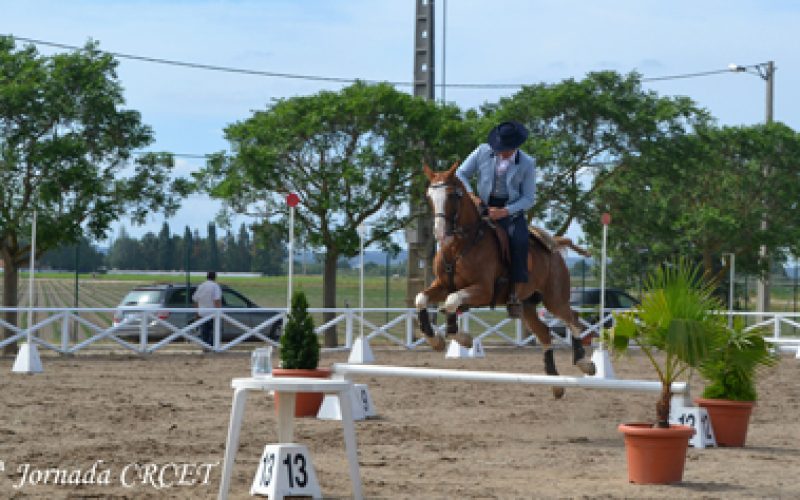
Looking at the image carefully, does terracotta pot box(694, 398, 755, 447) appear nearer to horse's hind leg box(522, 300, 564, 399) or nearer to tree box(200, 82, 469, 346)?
horse's hind leg box(522, 300, 564, 399)

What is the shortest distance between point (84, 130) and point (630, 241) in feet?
56.8

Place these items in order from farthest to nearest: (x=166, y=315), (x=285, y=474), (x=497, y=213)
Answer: (x=166, y=315) → (x=497, y=213) → (x=285, y=474)

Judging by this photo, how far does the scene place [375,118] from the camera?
1116 inches

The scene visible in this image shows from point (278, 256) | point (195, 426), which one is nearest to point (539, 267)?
point (195, 426)

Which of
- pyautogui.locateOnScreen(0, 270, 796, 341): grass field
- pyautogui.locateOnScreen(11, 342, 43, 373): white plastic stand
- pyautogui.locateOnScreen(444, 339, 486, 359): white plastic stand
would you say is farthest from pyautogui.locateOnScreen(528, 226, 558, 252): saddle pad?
pyautogui.locateOnScreen(0, 270, 796, 341): grass field

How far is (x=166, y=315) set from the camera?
86.5 ft

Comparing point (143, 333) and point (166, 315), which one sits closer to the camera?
point (143, 333)

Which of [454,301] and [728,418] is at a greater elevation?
[454,301]

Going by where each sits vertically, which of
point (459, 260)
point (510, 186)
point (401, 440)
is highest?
point (510, 186)

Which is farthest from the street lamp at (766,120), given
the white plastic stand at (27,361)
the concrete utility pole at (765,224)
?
the white plastic stand at (27,361)

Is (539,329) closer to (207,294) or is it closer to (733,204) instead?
(207,294)

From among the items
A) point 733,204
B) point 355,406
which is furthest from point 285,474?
point 733,204

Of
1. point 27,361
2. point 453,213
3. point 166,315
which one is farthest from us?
point 166,315

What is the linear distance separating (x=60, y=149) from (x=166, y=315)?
4.55 m
